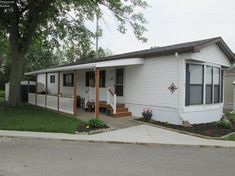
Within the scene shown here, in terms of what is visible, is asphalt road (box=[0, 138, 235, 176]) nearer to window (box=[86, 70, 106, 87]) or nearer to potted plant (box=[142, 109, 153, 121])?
potted plant (box=[142, 109, 153, 121])

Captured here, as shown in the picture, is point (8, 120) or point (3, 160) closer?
point (3, 160)

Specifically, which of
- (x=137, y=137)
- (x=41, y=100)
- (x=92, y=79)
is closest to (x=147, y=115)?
(x=137, y=137)

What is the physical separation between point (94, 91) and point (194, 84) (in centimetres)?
627

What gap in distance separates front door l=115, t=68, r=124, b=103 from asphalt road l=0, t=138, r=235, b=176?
25.6 ft

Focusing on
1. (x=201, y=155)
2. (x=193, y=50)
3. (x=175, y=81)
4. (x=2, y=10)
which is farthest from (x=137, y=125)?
(x=2, y=10)

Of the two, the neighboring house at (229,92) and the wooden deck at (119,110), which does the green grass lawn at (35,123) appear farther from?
the neighboring house at (229,92)

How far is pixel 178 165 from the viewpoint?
24.0ft

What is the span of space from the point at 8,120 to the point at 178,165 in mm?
Result: 9273

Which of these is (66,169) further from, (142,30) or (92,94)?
(142,30)

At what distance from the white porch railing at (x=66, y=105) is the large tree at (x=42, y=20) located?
3418 mm

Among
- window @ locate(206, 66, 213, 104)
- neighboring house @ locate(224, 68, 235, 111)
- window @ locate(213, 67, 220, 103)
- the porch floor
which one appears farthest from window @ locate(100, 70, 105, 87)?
neighboring house @ locate(224, 68, 235, 111)

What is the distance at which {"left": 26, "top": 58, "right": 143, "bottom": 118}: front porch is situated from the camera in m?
15.3

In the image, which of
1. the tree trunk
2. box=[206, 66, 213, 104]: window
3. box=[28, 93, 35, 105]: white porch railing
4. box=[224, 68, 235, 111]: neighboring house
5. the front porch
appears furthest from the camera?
box=[224, 68, 235, 111]: neighboring house

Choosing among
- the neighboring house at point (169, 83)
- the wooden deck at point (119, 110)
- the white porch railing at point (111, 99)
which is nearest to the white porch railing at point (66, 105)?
the neighboring house at point (169, 83)
